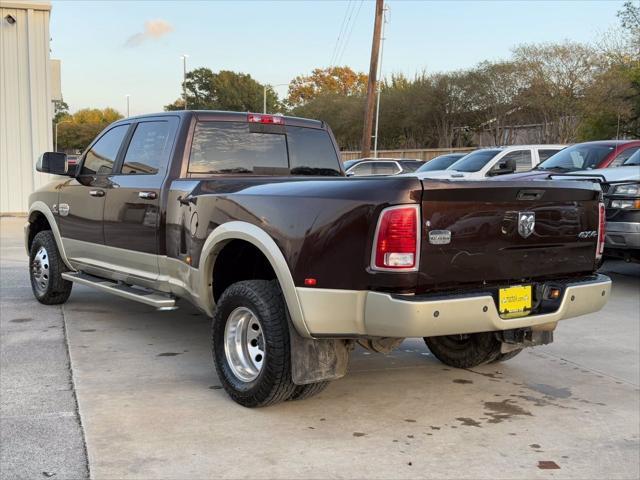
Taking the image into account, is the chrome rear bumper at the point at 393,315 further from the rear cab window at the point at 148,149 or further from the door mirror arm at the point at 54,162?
the door mirror arm at the point at 54,162

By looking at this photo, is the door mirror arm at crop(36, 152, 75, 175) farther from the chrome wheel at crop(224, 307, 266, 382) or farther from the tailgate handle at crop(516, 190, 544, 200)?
the tailgate handle at crop(516, 190, 544, 200)

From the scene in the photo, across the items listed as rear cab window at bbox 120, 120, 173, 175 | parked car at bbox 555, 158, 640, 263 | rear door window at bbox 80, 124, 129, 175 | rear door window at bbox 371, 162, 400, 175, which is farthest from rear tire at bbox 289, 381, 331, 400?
rear door window at bbox 371, 162, 400, 175

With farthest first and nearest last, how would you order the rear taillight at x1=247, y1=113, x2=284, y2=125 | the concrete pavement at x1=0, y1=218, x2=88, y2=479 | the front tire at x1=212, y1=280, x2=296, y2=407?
the rear taillight at x1=247, y1=113, x2=284, y2=125 < the front tire at x1=212, y1=280, x2=296, y2=407 < the concrete pavement at x1=0, y1=218, x2=88, y2=479

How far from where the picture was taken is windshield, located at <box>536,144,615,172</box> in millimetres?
10461

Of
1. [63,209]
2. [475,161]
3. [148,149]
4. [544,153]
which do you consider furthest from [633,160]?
[63,209]

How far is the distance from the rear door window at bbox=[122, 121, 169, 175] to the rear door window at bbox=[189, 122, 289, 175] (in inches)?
11.0

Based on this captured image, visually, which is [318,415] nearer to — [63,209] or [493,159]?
[63,209]

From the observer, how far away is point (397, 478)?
356 centimetres

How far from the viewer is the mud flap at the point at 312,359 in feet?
13.7

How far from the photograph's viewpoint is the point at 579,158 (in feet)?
35.1

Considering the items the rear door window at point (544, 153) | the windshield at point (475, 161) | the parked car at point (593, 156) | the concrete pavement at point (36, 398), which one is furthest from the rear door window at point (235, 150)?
the rear door window at point (544, 153)

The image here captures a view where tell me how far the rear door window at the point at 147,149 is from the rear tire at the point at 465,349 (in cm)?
258

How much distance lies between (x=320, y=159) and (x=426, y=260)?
9.15 feet

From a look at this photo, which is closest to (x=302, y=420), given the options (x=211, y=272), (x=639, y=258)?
(x=211, y=272)
